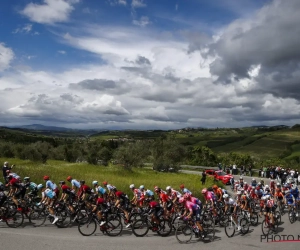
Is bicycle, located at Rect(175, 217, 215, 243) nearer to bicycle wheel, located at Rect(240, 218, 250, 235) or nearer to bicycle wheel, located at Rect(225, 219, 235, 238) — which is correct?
bicycle wheel, located at Rect(225, 219, 235, 238)

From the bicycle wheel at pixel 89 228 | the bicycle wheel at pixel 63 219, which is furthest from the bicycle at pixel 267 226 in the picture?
the bicycle wheel at pixel 63 219

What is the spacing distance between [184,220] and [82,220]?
15.7 ft

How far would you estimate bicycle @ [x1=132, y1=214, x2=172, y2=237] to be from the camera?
44.6 ft

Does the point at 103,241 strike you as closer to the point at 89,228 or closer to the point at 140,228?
the point at 89,228

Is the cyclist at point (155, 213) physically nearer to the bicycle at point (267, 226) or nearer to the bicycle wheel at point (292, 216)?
the bicycle at point (267, 226)

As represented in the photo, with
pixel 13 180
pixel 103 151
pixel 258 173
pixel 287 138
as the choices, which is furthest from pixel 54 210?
pixel 287 138

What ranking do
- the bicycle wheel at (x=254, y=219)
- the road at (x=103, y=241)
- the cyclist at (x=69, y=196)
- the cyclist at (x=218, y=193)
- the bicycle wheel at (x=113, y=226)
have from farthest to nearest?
the cyclist at (x=218, y=193), the bicycle wheel at (x=254, y=219), the cyclist at (x=69, y=196), the bicycle wheel at (x=113, y=226), the road at (x=103, y=241)

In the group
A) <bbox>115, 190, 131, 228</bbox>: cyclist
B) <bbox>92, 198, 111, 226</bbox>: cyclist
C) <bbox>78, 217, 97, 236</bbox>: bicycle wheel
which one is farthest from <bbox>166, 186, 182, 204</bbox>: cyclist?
<bbox>78, 217, 97, 236</bbox>: bicycle wheel

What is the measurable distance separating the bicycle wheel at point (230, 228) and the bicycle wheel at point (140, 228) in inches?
149

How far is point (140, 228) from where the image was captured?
13688 mm

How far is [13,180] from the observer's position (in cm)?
1494

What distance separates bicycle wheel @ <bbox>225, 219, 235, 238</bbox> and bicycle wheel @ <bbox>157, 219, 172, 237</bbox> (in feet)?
8.81

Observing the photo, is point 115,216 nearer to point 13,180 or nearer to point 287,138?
point 13,180

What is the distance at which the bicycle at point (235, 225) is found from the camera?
1423cm
